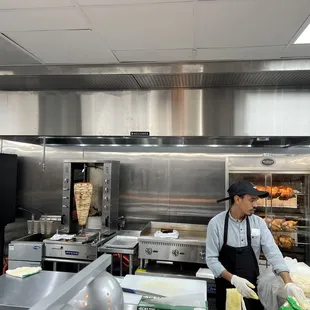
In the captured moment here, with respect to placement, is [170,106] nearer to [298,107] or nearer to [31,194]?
[298,107]

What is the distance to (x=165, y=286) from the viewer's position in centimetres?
151

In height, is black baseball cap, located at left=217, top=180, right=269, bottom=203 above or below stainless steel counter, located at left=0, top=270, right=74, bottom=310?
above

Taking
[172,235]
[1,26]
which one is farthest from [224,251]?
[1,26]

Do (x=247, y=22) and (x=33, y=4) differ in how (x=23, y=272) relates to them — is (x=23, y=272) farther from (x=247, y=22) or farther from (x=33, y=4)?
(x=247, y=22)

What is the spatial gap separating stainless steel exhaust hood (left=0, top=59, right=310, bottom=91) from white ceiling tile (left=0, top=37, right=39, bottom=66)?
82 mm

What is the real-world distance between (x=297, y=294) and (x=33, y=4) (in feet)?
7.71

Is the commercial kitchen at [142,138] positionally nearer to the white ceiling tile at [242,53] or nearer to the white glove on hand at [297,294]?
the white ceiling tile at [242,53]

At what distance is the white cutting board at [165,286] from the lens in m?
1.43

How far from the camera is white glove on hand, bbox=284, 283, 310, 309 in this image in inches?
66.3

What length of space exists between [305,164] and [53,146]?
346 cm

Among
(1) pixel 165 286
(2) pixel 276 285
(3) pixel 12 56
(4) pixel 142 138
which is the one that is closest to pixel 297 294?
(2) pixel 276 285

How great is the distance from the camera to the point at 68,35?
1.91 m

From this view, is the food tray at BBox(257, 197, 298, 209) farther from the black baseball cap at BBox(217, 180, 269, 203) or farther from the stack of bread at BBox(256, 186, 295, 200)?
the black baseball cap at BBox(217, 180, 269, 203)

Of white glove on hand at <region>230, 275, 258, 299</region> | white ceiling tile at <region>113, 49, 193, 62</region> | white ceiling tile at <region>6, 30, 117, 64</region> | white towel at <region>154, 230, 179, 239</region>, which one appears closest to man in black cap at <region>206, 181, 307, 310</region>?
white glove on hand at <region>230, 275, 258, 299</region>
